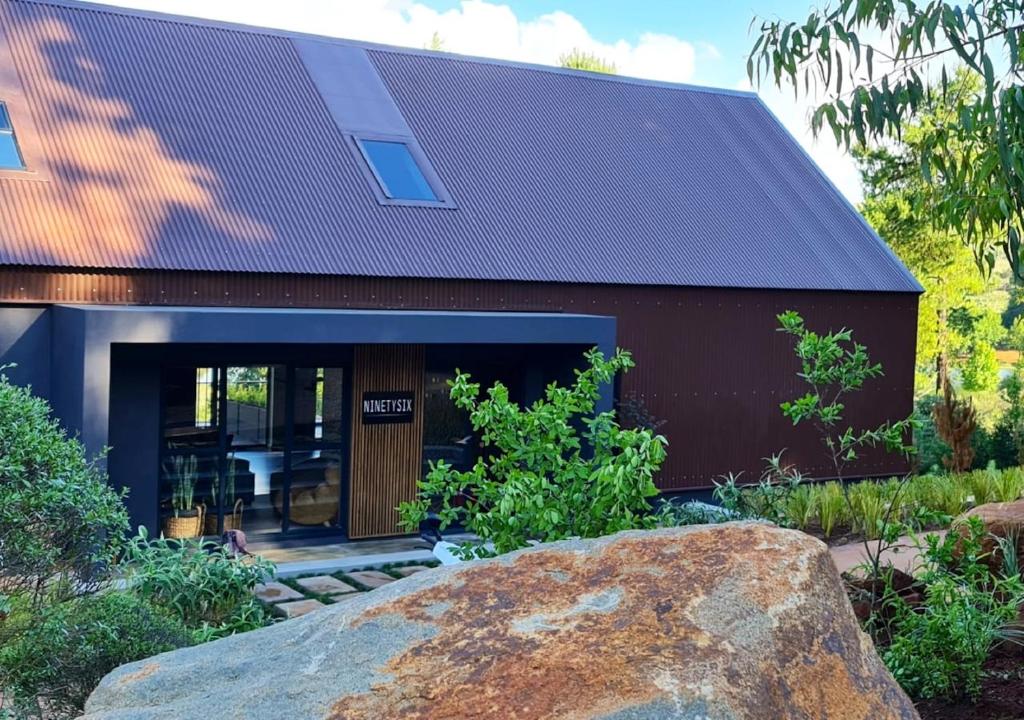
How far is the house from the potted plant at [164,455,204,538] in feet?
0.09

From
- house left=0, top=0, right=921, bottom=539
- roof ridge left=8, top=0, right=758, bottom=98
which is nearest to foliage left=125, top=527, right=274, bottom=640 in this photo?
house left=0, top=0, right=921, bottom=539

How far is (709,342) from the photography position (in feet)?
54.0

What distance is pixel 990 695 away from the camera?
5477 mm

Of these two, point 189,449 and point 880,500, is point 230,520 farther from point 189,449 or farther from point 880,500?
point 880,500

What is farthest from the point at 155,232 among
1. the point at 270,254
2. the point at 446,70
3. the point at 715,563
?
the point at 715,563

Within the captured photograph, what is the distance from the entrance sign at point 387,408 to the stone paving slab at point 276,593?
3.15 meters

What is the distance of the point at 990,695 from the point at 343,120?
1249 cm

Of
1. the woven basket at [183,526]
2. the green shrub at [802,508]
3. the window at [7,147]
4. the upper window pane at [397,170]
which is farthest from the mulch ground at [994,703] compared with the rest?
the window at [7,147]

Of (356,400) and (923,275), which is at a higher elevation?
(923,275)

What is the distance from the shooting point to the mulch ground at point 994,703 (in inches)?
205

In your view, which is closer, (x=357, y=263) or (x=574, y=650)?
(x=574, y=650)

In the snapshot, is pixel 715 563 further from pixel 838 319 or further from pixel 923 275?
pixel 923 275

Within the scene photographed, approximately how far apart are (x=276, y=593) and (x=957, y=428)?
471 inches

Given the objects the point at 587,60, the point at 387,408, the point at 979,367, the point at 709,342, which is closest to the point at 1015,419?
the point at 709,342
